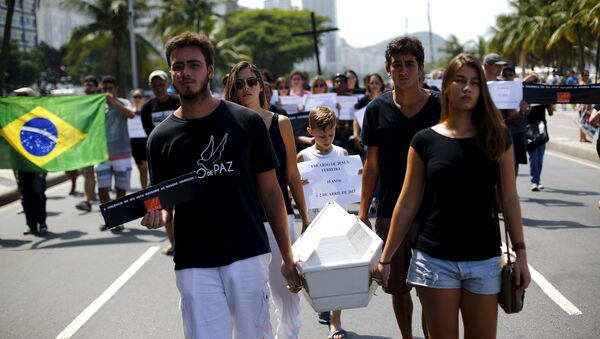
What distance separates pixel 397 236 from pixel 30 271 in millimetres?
5427

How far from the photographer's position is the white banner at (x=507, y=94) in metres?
9.65

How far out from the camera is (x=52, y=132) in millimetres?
10445

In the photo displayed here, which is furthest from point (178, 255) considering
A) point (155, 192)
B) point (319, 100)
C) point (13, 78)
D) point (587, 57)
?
point (587, 57)

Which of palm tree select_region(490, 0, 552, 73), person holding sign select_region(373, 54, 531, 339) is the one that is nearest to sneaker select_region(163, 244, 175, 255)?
person holding sign select_region(373, 54, 531, 339)

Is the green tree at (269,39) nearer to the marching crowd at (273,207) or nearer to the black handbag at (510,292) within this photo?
the marching crowd at (273,207)

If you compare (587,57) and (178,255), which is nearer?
(178,255)

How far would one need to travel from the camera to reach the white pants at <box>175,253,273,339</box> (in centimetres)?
352

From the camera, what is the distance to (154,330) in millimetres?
5727

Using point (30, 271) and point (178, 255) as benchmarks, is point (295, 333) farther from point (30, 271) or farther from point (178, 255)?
point (30, 271)

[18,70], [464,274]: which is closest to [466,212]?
[464,274]

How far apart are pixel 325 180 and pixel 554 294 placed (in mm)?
2140

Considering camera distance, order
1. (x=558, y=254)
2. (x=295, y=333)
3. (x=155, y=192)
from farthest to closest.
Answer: (x=558, y=254), (x=295, y=333), (x=155, y=192)

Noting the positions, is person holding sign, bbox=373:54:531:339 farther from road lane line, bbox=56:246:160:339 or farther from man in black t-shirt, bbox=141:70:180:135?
man in black t-shirt, bbox=141:70:180:135

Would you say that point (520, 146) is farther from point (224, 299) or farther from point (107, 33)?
point (107, 33)
